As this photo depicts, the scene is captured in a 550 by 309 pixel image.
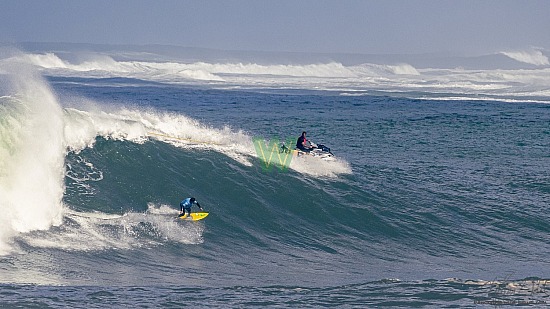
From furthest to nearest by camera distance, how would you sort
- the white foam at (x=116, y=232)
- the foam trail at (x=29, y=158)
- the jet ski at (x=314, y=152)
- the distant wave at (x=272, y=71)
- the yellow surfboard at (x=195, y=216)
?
the distant wave at (x=272, y=71)
the jet ski at (x=314, y=152)
the yellow surfboard at (x=195, y=216)
the foam trail at (x=29, y=158)
the white foam at (x=116, y=232)

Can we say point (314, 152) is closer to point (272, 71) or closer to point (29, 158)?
point (29, 158)

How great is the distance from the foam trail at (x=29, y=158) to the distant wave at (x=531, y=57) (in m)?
134

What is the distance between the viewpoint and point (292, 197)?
20.3m

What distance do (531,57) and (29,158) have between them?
14211 centimetres

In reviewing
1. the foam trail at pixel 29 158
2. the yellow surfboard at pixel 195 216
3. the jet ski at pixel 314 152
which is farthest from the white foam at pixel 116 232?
the jet ski at pixel 314 152

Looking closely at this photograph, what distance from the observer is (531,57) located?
497 ft

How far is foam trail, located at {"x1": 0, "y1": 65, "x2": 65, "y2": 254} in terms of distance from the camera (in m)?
15.9

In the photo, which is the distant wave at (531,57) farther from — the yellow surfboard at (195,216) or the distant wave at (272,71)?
the yellow surfboard at (195,216)

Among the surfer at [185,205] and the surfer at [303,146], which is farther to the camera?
the surfer at [303,146]

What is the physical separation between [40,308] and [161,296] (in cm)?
170

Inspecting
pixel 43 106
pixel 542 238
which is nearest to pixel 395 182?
pixel 542 238

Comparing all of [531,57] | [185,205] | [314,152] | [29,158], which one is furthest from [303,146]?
[531,57]

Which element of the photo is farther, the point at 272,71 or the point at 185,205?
the point at 272,71

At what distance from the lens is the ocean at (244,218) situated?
13.0 metres
